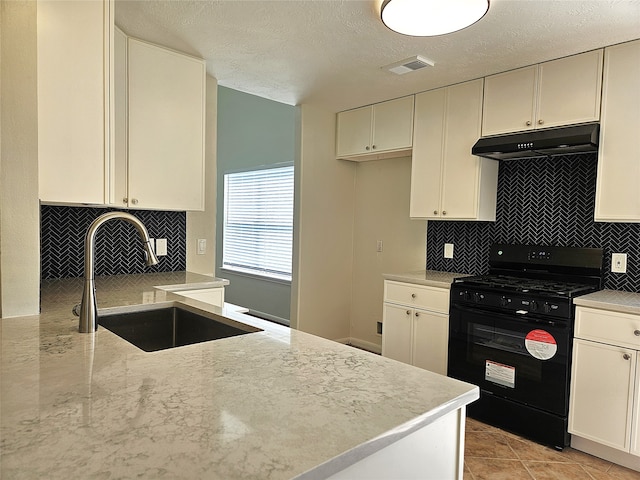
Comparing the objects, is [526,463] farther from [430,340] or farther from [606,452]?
[430,340]

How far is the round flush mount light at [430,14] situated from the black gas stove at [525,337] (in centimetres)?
156

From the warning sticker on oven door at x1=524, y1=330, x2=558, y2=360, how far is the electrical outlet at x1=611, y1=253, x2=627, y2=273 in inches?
28.3

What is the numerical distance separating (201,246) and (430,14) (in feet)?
7.23

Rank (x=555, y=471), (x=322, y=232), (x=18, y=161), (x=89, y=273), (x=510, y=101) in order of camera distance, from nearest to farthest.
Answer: (x=89, y=273), (x=18, y=161), (x=555, y=471), (x=510, y=101), (x=322, y=232)

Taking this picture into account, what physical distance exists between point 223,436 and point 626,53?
2.95m

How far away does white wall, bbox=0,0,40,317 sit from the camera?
1.51 m

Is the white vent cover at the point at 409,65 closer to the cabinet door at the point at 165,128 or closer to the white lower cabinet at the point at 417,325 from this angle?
the cabinet door at the point at 165,128

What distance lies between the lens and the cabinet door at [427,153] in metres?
3.40

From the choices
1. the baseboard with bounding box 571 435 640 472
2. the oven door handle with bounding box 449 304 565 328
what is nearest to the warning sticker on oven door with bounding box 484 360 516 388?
the oven door handle with bounding box 449 304 565 328

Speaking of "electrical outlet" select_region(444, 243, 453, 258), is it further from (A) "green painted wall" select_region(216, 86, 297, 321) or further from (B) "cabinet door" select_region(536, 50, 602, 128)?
(A) "green painted wall" select_region(216, 86, 297, 321)

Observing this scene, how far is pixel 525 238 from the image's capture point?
321 cm

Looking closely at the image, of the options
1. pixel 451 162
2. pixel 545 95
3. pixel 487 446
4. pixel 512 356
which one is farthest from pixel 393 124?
pixel 487 446

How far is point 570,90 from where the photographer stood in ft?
8.88

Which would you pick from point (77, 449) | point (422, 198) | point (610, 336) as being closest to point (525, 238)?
point (422, 198)
